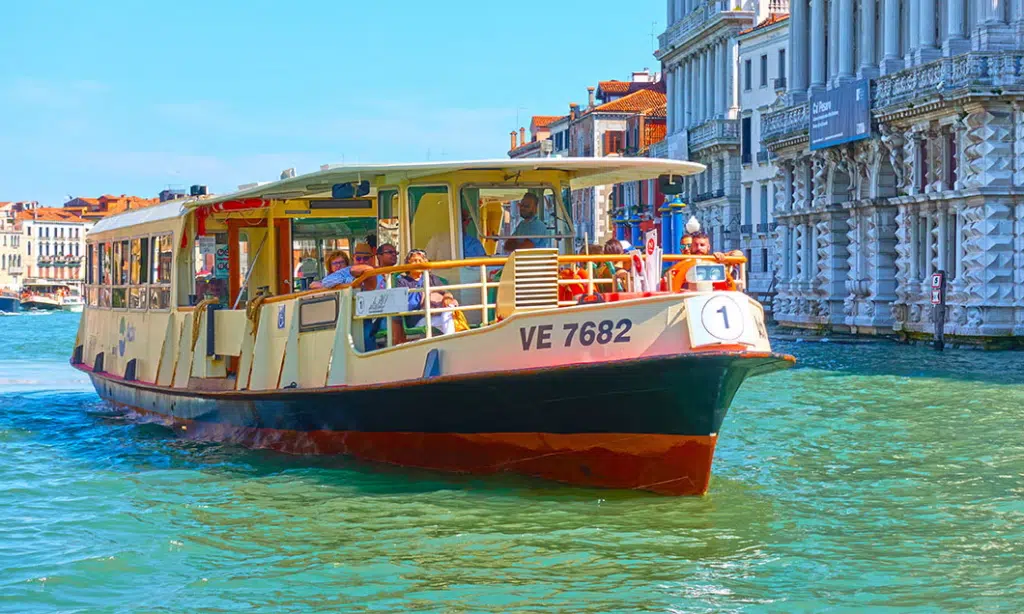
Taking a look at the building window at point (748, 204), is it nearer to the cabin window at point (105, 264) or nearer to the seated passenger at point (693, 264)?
the cabin window at point (105, 264)

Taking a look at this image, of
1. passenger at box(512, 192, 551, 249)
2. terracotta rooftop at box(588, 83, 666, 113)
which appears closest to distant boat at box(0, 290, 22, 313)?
terracotta rooftop at box(588, 83, 666, 113)

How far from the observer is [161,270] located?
2055cm

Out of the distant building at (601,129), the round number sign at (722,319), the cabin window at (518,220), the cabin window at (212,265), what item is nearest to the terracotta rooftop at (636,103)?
the distant building at (601,129)

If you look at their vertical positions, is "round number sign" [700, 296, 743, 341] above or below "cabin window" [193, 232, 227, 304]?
below

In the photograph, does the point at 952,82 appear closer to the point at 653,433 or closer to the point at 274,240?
the point at 274,240

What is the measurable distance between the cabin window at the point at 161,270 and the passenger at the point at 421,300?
19.7 feet

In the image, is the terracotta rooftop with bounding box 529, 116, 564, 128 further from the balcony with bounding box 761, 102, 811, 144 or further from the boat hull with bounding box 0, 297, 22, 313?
the balcony with bounding box 761, 102, 811, 144

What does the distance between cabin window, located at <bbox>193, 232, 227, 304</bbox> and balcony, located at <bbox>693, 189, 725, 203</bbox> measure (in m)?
52.9

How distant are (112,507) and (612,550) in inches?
190

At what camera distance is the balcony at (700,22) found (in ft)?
227

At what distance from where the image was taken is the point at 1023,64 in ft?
121

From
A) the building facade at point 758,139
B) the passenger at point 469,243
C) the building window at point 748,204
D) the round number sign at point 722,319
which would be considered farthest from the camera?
the building window at point 748,204

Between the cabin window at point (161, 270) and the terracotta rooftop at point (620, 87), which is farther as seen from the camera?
the terracotta rooftop at point (620, 87)

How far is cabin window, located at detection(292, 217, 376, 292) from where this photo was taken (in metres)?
19.3
